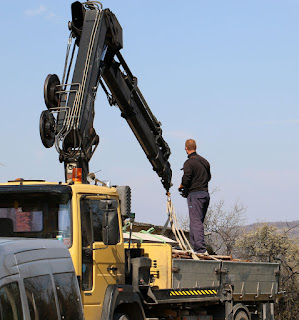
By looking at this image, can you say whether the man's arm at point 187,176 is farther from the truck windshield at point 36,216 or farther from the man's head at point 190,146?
the truck windshield at point 36,216

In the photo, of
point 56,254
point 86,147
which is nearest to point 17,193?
point 86,147

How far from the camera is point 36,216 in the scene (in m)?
9.36

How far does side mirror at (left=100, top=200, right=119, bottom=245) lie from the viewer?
9477 millimetres

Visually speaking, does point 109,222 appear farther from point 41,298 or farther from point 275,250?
point 275,250

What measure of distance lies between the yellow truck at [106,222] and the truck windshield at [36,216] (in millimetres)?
13

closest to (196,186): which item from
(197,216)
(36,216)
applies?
(197,216)

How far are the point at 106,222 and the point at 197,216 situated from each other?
514 centimetres

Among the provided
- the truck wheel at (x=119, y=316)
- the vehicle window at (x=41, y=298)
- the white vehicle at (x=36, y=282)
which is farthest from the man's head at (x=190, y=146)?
the vehicle window at (x=41, y=298)

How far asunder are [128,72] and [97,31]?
215cm

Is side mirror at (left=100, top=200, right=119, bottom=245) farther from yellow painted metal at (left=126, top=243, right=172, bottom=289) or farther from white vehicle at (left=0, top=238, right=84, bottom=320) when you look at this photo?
white vehicle at (left=0, top=238, right=84, bottom=320)

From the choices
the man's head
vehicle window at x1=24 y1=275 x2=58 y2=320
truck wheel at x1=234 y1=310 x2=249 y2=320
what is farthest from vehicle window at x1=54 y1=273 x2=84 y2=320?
the man's head

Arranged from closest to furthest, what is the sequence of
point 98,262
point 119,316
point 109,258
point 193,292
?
point 98,262 < point 109,258 < point 119,316 < point 193,292

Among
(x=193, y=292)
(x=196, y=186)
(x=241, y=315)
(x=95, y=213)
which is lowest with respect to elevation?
(x=241, y=315)

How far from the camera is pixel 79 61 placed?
41.3 ft
